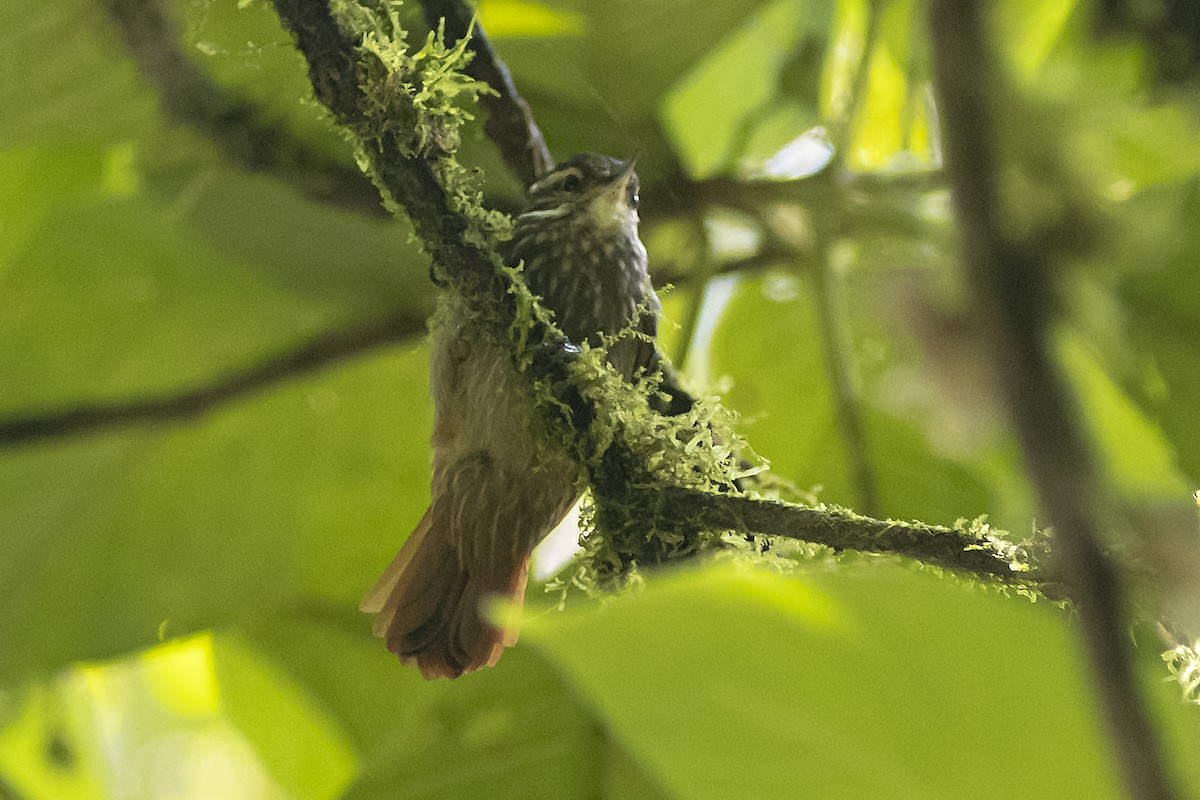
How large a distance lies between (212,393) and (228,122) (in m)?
0.40

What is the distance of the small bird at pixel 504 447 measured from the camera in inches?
54.8

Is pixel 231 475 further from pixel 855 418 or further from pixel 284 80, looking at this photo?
pixel 855 418

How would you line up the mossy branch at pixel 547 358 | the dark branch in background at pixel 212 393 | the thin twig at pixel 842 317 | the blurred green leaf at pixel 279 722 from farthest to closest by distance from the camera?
the blurred green leaf at pixel 279 722, the dark branch in background at pixel 212 393, the thin twig at pixel 842 317, the mossy branch at pixel 547 358

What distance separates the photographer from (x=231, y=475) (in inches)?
74.8

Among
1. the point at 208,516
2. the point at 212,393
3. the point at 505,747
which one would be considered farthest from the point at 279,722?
the point at 505,747

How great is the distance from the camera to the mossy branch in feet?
3.23

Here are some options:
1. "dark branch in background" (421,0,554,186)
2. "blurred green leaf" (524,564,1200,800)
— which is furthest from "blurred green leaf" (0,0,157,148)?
"blurred green leaf" (524,564,1200,800)

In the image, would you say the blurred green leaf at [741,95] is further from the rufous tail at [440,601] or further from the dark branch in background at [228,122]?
the rufous tail at [440,601]

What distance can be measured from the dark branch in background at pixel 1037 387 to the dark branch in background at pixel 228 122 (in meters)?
1.41

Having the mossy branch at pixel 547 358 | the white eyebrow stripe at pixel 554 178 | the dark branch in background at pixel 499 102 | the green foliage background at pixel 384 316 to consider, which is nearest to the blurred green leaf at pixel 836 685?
the mossy branch at pixel 547 358

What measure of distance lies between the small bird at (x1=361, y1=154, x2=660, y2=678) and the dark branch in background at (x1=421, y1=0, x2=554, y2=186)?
3 cm

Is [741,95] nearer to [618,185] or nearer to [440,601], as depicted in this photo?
[618,185]

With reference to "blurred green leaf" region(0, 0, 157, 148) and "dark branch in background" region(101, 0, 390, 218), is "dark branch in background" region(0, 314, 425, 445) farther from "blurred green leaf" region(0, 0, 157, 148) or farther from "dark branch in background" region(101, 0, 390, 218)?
"blurred green leaf" region(0, 0, 157, 148)

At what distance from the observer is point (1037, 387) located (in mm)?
281
